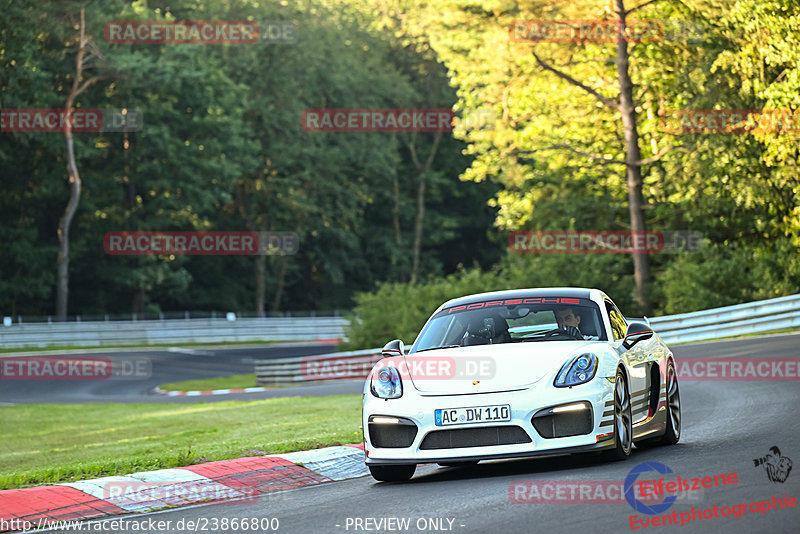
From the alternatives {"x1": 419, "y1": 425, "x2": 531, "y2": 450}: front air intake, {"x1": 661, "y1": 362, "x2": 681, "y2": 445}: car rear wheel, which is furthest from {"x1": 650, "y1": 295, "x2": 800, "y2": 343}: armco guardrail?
{"x1": 419, "y1": 425, "x2": 531, "y2": 450}: front air intake

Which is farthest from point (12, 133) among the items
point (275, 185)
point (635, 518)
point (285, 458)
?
point (635, 518)

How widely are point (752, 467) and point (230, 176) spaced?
55.0 m

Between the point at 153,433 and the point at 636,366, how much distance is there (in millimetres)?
10166

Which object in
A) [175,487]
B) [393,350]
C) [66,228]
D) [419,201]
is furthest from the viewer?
[419,201]

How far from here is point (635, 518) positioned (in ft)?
21.6

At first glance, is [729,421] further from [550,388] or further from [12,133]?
[12,133]

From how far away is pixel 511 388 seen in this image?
8492 mm

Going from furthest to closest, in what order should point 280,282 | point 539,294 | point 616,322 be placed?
1. point 280,282
2. point 616,322
3. point 539,294

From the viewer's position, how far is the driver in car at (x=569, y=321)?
9538 mm

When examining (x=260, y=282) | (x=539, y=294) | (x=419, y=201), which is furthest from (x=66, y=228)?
(x=539, y=294)

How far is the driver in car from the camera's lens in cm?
954

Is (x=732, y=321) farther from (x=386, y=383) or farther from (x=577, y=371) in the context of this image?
(x=386, y=383)

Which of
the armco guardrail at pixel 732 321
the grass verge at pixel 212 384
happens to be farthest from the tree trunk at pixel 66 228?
the armco guardrail at pixel 732 321

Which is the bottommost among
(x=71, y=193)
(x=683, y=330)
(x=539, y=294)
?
(x=683, y=330)
